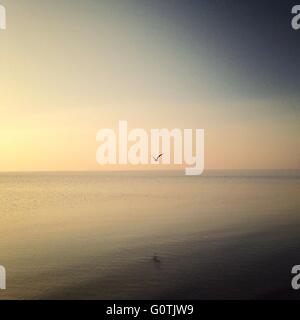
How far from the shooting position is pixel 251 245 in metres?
9.07

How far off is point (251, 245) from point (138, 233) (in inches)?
142

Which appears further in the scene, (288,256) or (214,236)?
(214,236)

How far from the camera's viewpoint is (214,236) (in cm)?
1029

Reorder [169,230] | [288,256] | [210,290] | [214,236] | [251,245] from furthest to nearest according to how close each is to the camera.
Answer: [169,230], [214,236], [251,245], [288,256], [210,290]

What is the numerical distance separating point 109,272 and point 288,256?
4.31 m
